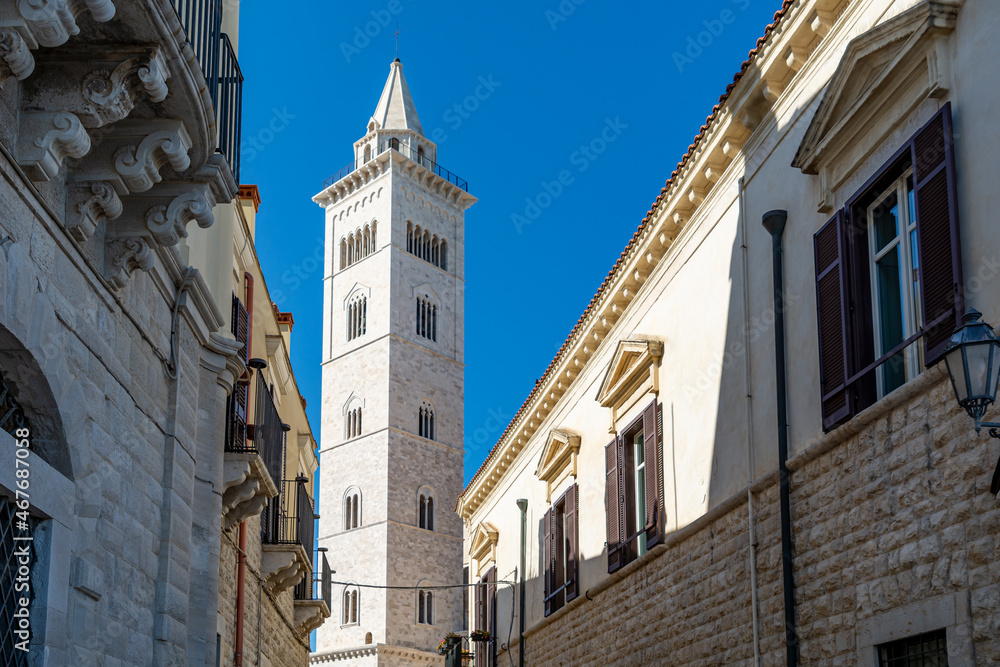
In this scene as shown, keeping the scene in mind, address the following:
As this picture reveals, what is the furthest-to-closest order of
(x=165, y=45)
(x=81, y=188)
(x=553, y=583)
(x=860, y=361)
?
(x=553, y=583), (x=860, y=361), (x=81, y=188), (x=165, y=45)

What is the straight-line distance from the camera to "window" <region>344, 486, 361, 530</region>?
62500mm

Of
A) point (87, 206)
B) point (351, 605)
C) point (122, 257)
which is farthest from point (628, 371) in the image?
point (351, 605)

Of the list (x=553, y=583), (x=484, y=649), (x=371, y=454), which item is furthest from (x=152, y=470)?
(x=371, y=454)

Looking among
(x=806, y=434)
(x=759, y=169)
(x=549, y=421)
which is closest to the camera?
(x=806, y=434)

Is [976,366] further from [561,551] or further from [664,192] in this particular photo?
[561,551]

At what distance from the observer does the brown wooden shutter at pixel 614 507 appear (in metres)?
14.6

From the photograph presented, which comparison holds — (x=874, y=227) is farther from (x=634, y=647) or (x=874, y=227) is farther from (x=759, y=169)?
(x=634, y=647)

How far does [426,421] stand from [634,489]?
51.9 m

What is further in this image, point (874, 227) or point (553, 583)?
point (553, 583)

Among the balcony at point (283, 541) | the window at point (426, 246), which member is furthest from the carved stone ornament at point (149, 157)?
the window at point (426, 246)

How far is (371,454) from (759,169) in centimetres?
5381

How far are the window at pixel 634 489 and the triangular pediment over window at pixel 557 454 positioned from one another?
2.26 m

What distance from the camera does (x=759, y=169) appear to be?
1108 centimetres

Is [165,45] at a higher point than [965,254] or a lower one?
Answer: higher
